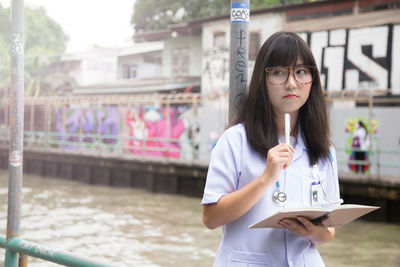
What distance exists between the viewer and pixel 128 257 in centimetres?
870

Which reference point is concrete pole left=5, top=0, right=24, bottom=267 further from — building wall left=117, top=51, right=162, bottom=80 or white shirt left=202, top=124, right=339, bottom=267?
Answer: building wall left=117, top=51, right=162, bottom=80

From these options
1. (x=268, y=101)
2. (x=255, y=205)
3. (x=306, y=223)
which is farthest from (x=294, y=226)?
(x=268, y=101)

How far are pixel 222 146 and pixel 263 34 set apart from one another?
18446 mm

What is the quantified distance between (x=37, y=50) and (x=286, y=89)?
32.6 meters

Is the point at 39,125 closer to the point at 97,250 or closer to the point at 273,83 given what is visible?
the point at 97,250

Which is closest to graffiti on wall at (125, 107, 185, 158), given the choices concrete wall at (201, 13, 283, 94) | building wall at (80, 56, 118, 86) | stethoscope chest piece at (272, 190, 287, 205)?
concrete wall at (201, 13, 283, 94)

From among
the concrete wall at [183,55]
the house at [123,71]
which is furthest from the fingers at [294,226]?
the concrete wall at [183,55]

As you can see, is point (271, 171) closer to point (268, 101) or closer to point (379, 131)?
point (268, 101)

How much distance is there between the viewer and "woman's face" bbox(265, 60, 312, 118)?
1827mm

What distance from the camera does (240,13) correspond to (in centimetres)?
227

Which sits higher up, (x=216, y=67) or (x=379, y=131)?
(x=216, y=67)

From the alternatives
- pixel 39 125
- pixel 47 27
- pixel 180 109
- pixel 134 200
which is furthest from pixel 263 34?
pixel 47 27

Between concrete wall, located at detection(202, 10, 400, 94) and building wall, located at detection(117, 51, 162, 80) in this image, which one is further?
building wall, located at detection(117, 51, 162, 80)

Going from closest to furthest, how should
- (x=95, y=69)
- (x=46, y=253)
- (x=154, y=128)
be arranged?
(x=46, y=253) → (x=154, y=128) → (x=95, y=69)
